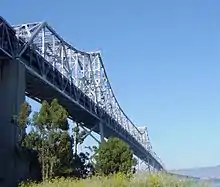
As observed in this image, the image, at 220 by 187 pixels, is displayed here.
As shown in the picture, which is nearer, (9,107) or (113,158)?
(9,107)

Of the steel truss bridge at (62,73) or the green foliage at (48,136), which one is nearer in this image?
the green foliage at (48,136)

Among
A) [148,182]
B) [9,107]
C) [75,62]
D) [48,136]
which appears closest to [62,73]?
[75,62]

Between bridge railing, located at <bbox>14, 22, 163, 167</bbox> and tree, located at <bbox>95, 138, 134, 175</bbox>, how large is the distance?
31.3 ft

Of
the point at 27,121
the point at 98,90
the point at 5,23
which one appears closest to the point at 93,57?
the point at 98,90

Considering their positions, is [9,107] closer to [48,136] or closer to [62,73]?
[48,136]

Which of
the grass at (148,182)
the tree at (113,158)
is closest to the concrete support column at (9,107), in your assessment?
the tree at (113,158)

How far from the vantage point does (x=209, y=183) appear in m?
19.0

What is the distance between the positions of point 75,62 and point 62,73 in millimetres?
10228

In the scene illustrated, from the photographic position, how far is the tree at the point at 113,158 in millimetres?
40094

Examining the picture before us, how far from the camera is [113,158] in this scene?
1601 inches

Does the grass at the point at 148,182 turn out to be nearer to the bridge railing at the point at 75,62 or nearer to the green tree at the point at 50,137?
the green tree at the point at 50,137

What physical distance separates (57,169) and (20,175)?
10.9 ft

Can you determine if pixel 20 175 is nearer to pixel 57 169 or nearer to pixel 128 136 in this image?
pixel 57 169

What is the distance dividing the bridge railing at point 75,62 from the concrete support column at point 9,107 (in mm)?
2234
